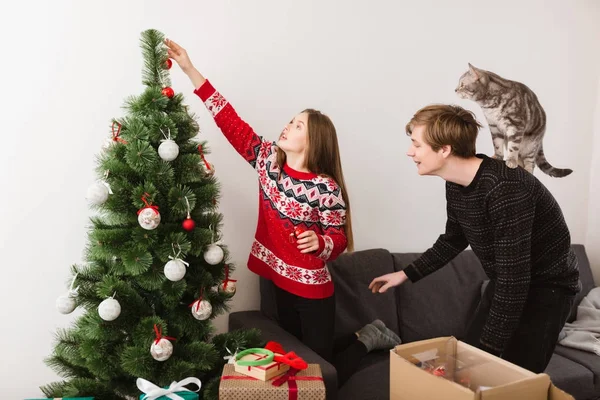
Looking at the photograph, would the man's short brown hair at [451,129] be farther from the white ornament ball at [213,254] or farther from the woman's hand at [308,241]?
the white ornament ball at [213,254]

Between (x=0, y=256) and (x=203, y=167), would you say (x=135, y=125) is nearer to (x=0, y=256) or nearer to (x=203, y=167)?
(x=203, y=167)

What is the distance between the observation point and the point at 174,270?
5.43 ft

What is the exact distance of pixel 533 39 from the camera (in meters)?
3.24

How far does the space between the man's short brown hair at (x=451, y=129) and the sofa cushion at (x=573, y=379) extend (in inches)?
48.9

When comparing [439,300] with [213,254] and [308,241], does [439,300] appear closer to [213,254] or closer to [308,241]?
[308,241]

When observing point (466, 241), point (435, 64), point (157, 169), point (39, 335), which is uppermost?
point (435, 64)

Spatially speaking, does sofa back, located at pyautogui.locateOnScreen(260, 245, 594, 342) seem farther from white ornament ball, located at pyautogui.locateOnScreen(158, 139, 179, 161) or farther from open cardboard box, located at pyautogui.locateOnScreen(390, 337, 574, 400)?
open cardboard box, located at pyautogui.locateOnScreen(390, 337, 574, 400)

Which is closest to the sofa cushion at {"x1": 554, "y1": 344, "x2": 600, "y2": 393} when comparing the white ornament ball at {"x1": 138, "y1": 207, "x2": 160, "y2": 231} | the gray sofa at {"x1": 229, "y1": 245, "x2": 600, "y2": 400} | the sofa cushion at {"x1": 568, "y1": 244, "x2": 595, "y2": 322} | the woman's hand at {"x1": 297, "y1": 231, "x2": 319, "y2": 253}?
the gray sofa at {"x1": 229, "y1": 245, "x2": 600, "y2": 400}

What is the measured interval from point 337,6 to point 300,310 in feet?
5.08

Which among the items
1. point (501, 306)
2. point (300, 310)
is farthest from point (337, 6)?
point (501, 306)

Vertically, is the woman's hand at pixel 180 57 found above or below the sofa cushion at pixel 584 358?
above

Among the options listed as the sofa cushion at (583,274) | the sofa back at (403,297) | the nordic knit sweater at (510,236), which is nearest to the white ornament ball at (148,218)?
the sofa back at (403,297)

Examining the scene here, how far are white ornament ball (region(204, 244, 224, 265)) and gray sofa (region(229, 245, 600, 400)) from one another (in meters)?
0.48

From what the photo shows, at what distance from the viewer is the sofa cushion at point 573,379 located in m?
2.36
